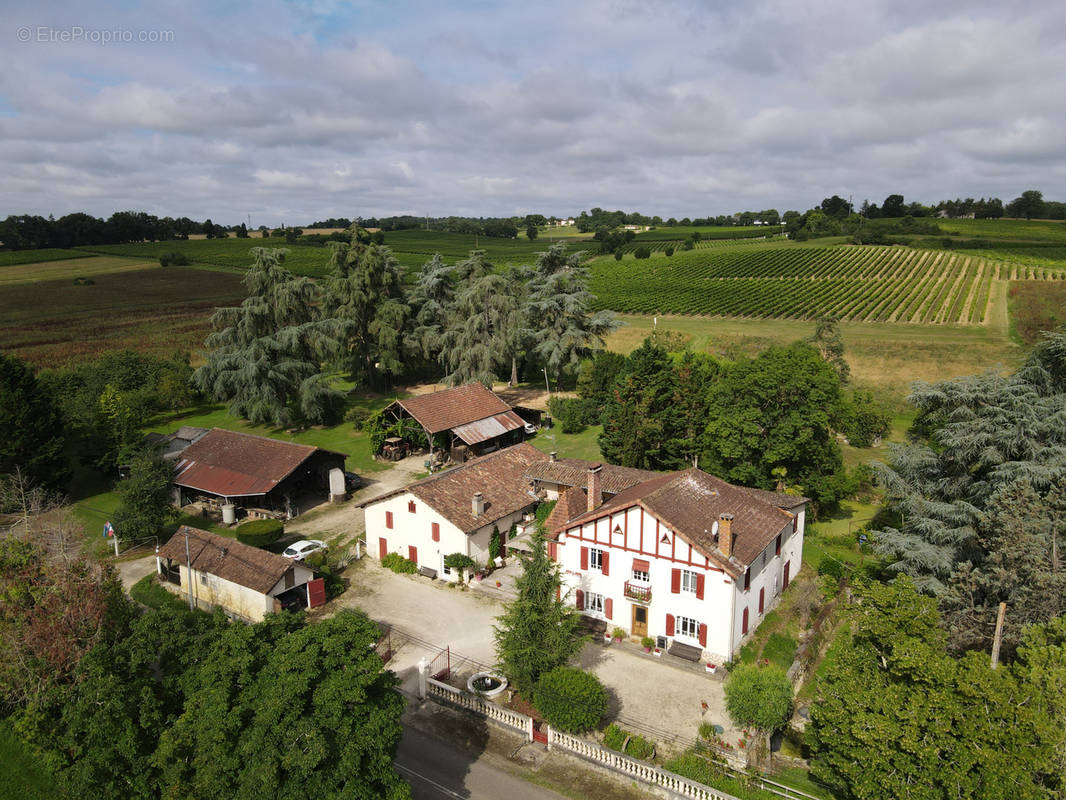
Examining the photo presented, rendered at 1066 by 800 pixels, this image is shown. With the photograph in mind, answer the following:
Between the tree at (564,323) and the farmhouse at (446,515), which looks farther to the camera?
the tree at (564,323)

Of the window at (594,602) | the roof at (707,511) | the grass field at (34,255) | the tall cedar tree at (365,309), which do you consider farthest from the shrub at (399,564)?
the grass field at (34,255)

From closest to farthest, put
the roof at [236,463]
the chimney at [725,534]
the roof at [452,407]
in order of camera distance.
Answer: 1. the chimney at [725,534]
2. the roof at [236,463]
3. the roof at [452,407]

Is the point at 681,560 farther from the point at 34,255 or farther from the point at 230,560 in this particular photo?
the point at 34,255

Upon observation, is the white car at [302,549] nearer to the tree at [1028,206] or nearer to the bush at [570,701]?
the bush at [570,701]

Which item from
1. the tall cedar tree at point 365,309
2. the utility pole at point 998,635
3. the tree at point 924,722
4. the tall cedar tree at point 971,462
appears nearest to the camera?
the tree at point 924,722

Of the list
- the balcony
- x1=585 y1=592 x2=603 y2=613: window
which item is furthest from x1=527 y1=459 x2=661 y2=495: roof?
the balcony

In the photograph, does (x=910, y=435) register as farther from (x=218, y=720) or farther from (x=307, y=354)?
(x=307, y=354)

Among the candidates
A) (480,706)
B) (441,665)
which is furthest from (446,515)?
(480,706)

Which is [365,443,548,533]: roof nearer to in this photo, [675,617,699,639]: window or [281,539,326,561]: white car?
[281,539,326,561]: white car
